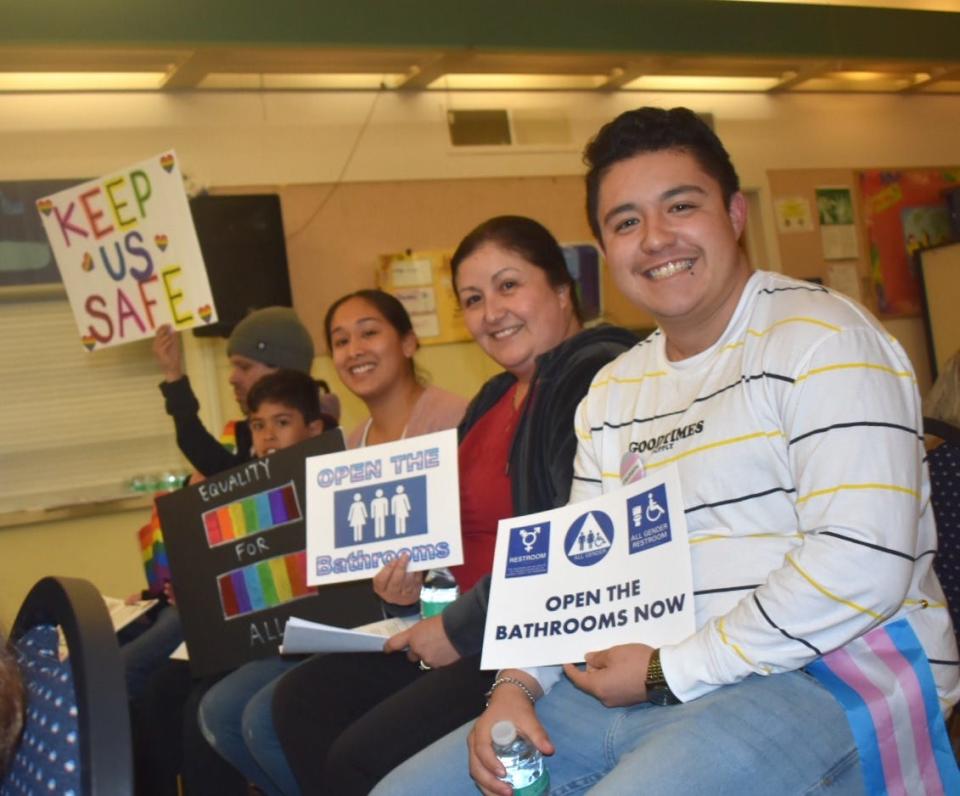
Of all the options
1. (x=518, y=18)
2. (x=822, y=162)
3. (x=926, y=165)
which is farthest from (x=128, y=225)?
(x=926, y=165)

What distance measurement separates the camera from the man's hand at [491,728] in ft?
5.08

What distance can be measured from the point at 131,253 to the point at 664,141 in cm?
248

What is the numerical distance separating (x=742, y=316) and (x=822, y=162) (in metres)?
6.10

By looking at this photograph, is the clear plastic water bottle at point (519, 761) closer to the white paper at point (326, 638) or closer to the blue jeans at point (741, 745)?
the blue jeans at point (741, 745)

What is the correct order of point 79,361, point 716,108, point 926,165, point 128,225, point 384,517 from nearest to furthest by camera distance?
point 384,517 < point 128,225 < point 79,361 < point 716,108 < point 926,165

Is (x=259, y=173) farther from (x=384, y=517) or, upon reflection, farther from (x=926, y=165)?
(x=926, y=165)

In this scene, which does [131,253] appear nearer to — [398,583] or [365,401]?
[365,401]

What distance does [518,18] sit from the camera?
223 inches

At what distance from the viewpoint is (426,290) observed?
19.6ft

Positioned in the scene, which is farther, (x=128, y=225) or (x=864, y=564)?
(x=128, y=225)

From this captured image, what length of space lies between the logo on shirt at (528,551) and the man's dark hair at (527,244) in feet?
2.82

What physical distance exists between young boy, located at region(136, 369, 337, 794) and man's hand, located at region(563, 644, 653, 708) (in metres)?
1.40

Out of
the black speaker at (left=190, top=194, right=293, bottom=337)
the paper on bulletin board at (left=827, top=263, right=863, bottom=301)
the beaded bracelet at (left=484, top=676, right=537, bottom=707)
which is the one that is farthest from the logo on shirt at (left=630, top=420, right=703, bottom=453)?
the paper on bulletin board at (left=827, top=263, right=863, bottom=301)

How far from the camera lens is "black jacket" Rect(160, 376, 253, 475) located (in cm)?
363
